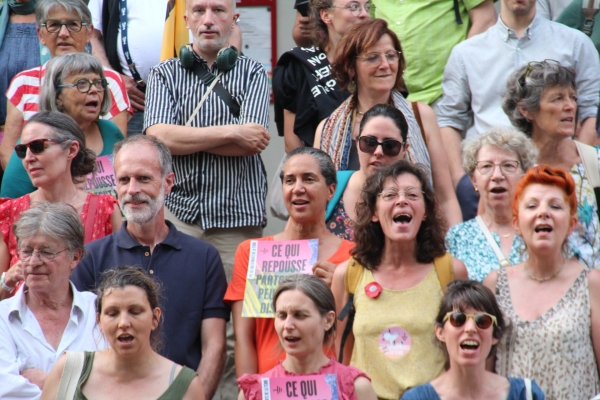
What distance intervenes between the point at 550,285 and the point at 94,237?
8.43ft

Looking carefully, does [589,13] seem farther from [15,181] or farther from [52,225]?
[52,225]

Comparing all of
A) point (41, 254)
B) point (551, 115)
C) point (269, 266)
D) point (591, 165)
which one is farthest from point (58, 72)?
point (591, 165)

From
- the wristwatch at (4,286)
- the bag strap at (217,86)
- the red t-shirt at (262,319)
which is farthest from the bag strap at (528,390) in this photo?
the bag strap at (217,86)

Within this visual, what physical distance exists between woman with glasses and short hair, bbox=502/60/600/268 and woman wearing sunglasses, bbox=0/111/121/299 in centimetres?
248

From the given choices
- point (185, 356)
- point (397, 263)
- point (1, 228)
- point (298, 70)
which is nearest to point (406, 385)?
point (397, 263)

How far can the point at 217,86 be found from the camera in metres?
7.09

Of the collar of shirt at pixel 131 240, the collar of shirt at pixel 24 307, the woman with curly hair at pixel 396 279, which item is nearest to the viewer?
the woman with curly hair at pixel 396 279

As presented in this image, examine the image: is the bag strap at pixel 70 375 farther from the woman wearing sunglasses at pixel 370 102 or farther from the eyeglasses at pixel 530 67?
the eyeglasses at pixel 530 67

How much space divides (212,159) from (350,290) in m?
1.76

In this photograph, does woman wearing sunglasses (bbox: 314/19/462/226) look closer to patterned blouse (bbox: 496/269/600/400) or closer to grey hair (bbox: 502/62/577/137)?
grey hair (bbox: 502/62/577/137)

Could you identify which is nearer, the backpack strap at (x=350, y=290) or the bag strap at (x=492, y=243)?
the backpack strap at (x=350, y=290)

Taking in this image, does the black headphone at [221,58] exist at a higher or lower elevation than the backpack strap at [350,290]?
higher

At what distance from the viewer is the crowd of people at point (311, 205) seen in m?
5.14

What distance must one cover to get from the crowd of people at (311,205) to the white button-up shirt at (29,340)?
1cm
